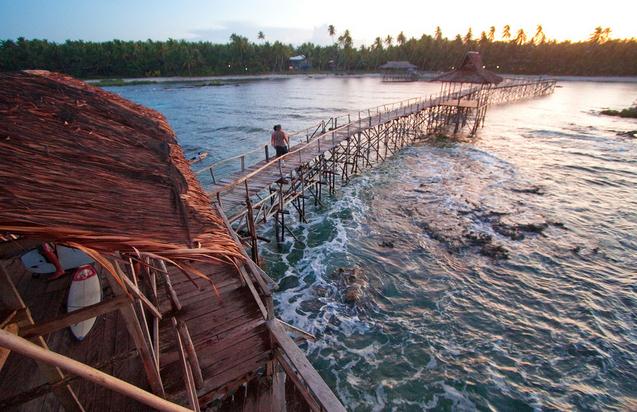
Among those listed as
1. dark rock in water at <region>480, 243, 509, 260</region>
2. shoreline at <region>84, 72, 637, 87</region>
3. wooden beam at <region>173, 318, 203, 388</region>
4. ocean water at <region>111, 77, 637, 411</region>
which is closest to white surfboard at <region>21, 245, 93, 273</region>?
wooden beam at <region>173, 318, 203, 388</region>

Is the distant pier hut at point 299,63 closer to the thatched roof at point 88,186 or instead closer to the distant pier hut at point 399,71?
the distant pier hut at point 399,71

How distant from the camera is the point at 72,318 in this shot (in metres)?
2.59

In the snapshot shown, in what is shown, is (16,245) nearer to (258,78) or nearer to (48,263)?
(48,263)

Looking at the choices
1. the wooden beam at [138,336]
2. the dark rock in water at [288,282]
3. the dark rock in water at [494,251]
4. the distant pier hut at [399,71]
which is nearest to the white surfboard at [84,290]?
the wooden beam at [138,336]

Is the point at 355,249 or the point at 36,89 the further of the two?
the point at 355,249

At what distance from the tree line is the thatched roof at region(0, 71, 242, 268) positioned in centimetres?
9610

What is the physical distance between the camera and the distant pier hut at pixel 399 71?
3356 inches

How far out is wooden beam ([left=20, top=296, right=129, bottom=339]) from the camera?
2436 mm

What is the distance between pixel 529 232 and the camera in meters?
14.3

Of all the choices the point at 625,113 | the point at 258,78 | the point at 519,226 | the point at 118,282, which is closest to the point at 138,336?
the point at 118,282

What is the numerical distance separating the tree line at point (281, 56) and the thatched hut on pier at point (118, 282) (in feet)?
315

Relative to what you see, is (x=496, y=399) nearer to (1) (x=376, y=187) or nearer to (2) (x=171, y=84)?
(1) (x=376, y=187)

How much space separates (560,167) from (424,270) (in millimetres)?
18248

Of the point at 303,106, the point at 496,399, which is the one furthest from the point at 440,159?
the point at 303,106
